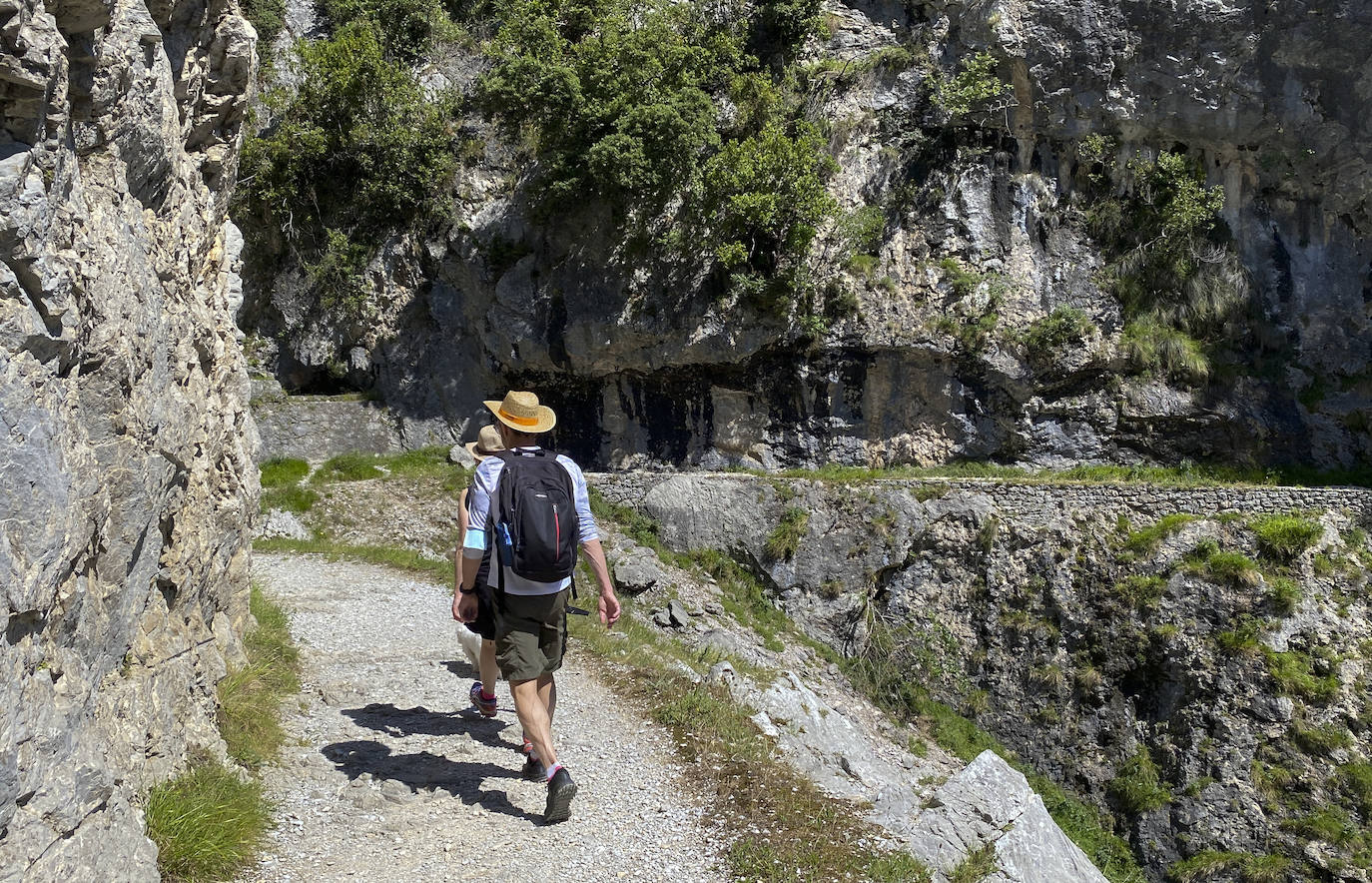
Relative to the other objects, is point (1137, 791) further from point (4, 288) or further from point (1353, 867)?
point (4, 288)

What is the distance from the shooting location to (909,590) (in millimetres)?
16562

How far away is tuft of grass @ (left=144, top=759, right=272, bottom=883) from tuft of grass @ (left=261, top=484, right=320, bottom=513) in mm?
13333

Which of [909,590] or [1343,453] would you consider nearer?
[909,590]

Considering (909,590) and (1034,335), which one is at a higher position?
(1034,335)

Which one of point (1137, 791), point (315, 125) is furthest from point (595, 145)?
point (1137, 791)

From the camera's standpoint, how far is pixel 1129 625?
49.1 ft

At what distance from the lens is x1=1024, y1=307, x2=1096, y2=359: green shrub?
19594 mm

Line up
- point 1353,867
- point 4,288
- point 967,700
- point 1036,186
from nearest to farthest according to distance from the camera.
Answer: point 4,288, point 1353,867, point 967,700, point 1036,186

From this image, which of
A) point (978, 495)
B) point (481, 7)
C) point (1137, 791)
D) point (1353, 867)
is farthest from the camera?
point (481, 7)

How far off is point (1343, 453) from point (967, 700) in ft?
34.6

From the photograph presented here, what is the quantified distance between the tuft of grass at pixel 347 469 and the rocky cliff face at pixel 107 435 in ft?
44.3

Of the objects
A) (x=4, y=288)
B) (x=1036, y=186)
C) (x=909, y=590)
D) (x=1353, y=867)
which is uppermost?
(x=1036, y=186)

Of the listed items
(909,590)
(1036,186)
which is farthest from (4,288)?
(1036,186)

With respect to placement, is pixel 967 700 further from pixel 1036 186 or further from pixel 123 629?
pixel 123 629
